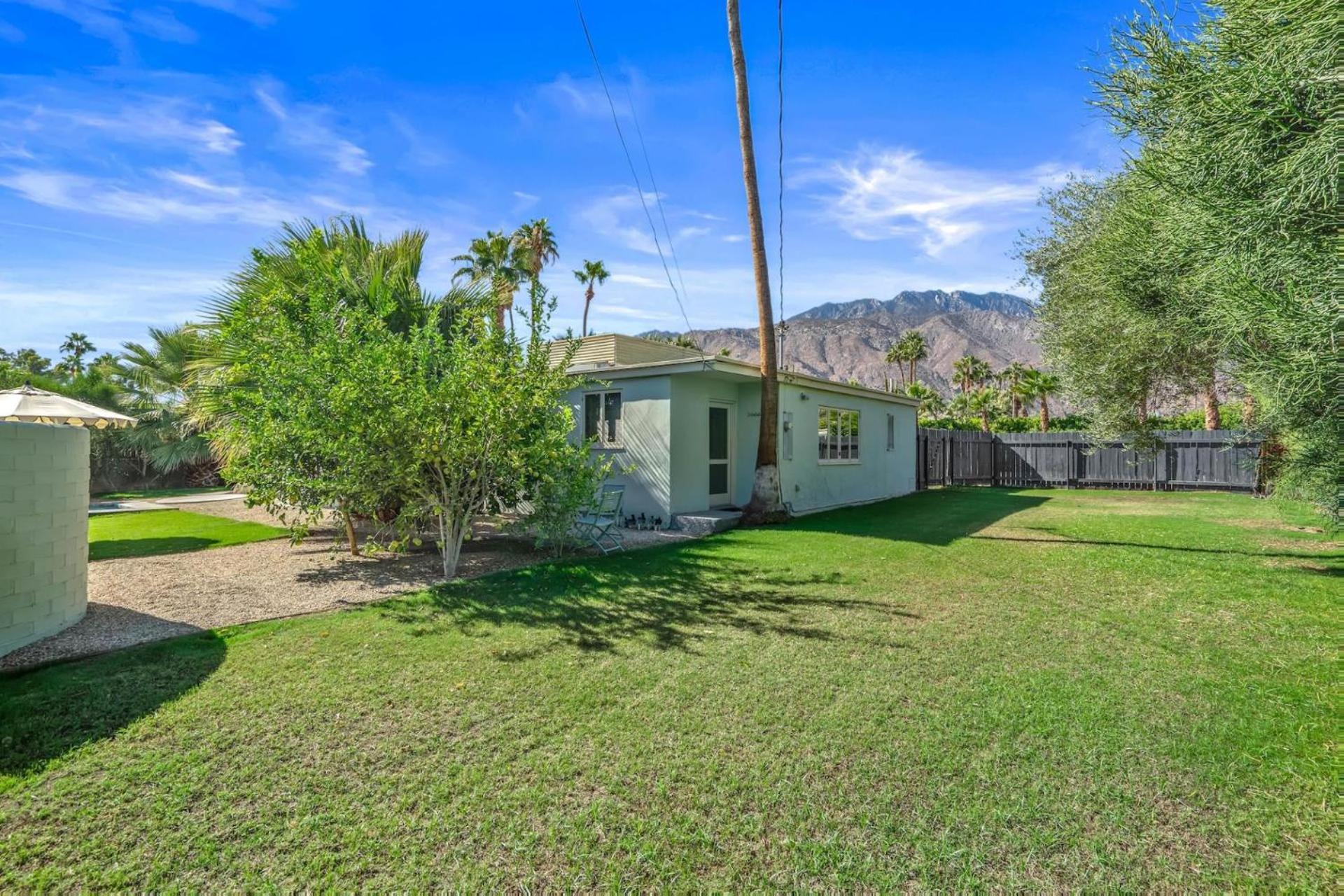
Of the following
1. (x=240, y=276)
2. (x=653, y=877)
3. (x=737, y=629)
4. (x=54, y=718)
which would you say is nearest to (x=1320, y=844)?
(x=653, y=877)

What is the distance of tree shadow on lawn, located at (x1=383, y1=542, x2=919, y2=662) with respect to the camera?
503 cm

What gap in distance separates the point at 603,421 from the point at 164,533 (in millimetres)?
7723

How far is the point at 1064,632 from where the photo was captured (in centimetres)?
501

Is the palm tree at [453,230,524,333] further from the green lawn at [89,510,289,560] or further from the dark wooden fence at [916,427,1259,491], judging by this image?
the dark wooden fence at [916,427,1259,491]

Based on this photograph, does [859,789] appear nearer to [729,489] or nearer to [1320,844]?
[1320,844]

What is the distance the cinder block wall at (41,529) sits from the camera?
4496 mm

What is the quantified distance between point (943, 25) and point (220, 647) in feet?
48.3

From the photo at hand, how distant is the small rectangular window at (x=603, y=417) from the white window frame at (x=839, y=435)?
4.77 m

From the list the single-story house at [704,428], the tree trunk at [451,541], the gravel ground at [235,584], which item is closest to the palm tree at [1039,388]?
the single-story house at [704,428]

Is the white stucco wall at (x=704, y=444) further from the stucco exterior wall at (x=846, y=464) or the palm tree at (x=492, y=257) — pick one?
the palm tree at (x=492, y=257)

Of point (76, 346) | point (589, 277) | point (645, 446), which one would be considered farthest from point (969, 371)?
point (76, 346)

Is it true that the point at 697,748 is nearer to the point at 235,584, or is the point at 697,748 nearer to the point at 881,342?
the point at 235,584

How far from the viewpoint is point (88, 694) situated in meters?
3.79

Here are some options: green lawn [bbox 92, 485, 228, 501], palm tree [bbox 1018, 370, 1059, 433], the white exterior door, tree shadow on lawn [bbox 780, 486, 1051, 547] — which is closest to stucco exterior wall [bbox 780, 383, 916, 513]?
tree shadow on lawn [bbox 780, 486, 1051, 547]
